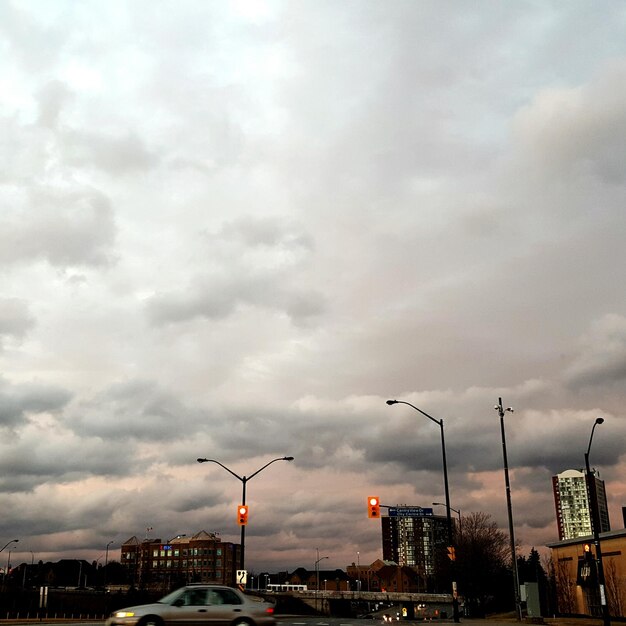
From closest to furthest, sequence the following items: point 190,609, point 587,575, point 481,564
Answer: point 190,609
point 587,575
point 481,564

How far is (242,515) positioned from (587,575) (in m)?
28.3

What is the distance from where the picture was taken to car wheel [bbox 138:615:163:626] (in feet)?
60.9

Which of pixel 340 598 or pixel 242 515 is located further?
pixel 340 598

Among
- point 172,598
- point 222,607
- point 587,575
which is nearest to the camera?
point 172,598

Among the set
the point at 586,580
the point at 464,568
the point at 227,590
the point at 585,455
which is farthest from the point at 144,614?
the point at 464,568

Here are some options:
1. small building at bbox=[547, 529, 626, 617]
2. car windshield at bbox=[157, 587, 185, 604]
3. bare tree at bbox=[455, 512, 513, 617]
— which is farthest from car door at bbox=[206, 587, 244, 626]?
bare tree at bbox=[455, 512, 513, 617]

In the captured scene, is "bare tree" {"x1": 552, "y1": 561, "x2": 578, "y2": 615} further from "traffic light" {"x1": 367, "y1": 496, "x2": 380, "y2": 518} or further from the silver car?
the silver car

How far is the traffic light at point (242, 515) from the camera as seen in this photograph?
4250 centimetres

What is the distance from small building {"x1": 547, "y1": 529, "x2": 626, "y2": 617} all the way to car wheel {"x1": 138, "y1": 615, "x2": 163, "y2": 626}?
30.3 meters

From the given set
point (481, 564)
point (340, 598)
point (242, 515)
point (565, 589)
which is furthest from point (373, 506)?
point (340, 598)

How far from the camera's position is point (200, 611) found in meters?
19.4

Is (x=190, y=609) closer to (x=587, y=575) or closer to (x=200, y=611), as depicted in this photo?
(x=200, y=611)

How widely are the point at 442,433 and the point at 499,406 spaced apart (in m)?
4.04

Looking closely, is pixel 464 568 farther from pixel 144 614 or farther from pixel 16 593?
pixel 144 614
